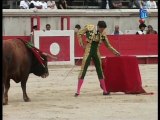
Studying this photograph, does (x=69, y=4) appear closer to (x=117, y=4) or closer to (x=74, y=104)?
(x=117, y=4)

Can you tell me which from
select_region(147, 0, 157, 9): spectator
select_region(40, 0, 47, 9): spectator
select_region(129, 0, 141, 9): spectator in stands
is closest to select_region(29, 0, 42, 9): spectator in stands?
select_region(40, 0, 47, 9): spectator

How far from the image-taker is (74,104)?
9492 millimetres

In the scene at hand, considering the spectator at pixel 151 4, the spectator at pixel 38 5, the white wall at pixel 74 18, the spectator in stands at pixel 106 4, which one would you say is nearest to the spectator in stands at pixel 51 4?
the spectator at pixel 38 5

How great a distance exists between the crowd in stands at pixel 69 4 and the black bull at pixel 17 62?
1164cm

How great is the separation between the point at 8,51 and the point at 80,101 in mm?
1486

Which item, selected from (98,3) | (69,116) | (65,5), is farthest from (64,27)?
(69,116)

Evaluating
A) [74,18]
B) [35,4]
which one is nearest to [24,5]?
[35,4]

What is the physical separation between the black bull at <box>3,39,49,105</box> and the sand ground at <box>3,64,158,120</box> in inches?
15.3

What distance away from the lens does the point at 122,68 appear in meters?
10.9

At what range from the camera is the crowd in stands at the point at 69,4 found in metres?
21.6

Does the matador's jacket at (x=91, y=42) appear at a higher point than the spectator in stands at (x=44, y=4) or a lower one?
lower

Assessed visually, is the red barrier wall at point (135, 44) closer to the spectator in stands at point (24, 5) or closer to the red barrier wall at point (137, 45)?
the red barrier wall at point (137, 45)

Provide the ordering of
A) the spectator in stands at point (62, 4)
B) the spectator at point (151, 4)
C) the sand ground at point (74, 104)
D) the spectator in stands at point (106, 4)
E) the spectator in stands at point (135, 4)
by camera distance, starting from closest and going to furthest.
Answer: the sand ground at point (74, 104), the spectator in stands at point (62, 4), the spectator in stands at point (106, 4), the spectator at point (151, 4), the spectator in stands at point (135, 4)

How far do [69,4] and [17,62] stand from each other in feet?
46.5
